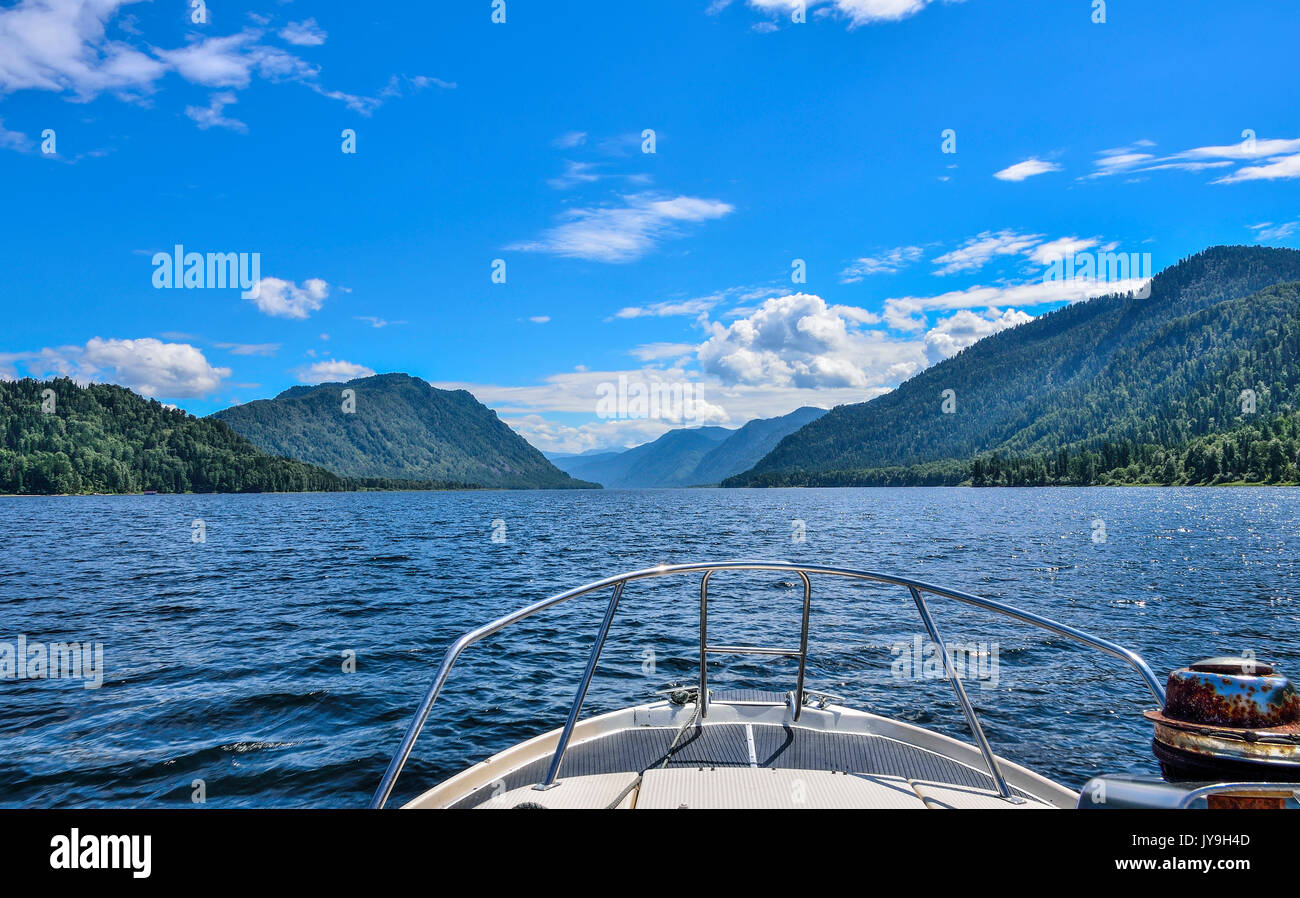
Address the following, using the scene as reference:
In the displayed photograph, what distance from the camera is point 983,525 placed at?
58062mm

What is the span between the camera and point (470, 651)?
16.3 meters

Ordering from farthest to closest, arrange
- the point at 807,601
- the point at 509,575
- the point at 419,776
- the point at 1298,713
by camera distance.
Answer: the point at 509,575
the point at 419,776
the point at 807,601
the point at 1298,713

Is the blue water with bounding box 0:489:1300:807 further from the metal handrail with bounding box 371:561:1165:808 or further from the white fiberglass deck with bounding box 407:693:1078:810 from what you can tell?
the metal handrail with bounding box 371:561:1165:808

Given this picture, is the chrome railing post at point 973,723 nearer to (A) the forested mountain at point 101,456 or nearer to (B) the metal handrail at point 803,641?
(B) the metal handrail at point 803,641

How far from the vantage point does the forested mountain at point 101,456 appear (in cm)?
15425

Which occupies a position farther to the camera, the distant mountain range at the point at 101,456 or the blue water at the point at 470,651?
the distant mountain range at the point at 101,456

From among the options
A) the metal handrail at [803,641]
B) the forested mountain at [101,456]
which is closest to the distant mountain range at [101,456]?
the forested mountain at [101,456]

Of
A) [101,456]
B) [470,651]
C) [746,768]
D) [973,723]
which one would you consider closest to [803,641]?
[746,768]

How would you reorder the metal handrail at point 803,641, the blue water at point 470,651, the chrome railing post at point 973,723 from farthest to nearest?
the blue water at point 470,651
the chrome railing post at point 973,723
the metal handrail at point 803,641

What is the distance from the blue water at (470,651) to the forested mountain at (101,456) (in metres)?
150

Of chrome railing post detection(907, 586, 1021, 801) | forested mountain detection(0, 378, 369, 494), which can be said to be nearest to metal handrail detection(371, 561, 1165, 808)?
chrome railing post detection(907, 586, 1021, 801)

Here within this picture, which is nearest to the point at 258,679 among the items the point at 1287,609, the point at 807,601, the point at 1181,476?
the point at 807,601
